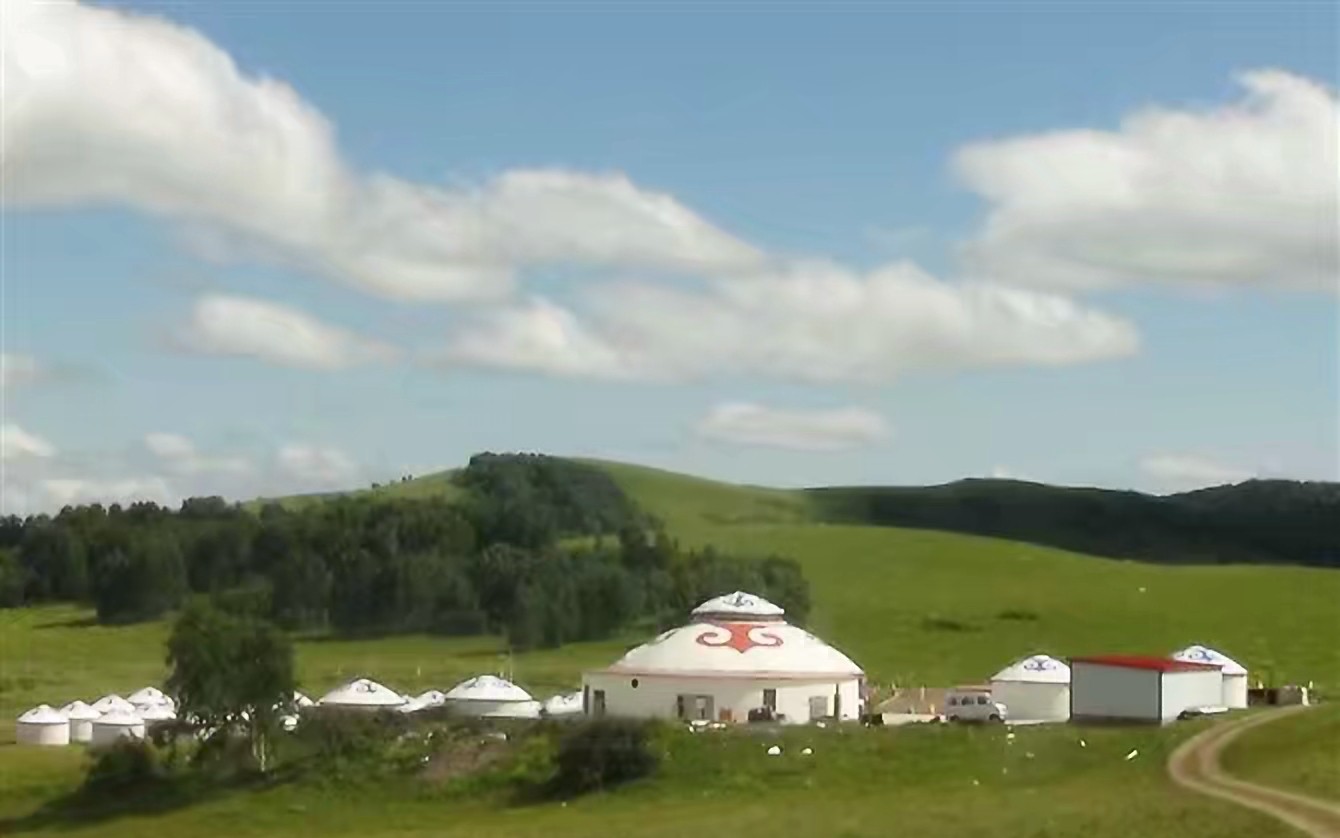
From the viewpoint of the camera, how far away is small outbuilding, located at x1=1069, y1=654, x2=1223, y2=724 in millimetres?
75500

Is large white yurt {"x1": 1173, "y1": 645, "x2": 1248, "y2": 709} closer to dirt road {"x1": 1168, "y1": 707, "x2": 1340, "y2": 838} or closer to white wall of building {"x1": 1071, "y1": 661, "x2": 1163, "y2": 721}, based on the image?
dirt road {"x1": 1168, "y1": 707, "x2": 1340, "y2": 838}

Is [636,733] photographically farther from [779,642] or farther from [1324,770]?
[1324,770]

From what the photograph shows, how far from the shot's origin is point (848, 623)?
16038 cm

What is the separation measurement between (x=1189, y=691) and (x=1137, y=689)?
7.39ft

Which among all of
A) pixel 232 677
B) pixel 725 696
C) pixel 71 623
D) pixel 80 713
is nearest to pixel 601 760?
pixel 725 696

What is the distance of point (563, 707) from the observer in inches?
3738

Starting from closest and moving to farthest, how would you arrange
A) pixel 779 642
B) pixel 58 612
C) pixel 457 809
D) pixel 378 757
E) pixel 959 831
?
pixel 959 831
pixel 457 809
pixel 378 757
pixel 779 642
pixel 58 612

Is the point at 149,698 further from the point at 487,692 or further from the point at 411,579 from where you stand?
the point at 411,579

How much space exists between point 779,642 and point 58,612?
12012cm

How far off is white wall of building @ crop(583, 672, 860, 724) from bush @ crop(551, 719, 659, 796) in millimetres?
8272

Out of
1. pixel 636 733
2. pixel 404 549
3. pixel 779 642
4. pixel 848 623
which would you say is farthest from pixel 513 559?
pixel 636 733

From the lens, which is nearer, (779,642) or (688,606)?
(779,642)

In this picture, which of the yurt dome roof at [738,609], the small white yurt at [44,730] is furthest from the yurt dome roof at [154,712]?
the yurt dome roof at [738,609]

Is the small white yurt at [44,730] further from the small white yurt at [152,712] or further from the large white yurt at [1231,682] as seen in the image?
the large white yurt at [1231,682]
